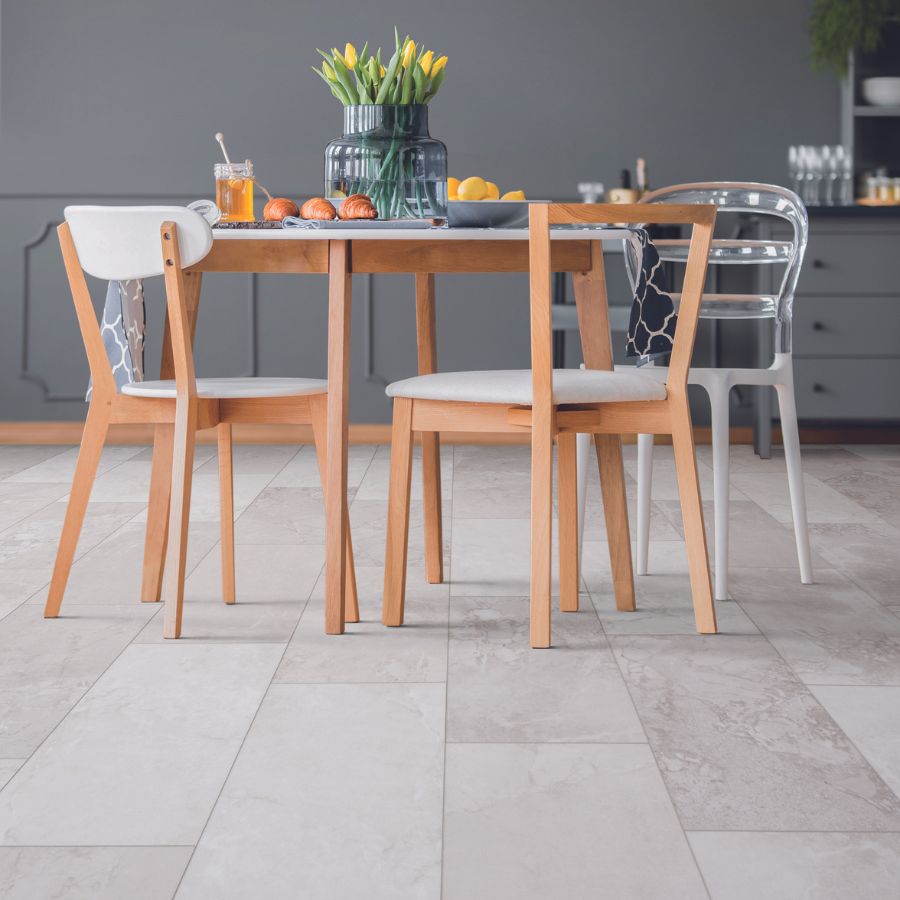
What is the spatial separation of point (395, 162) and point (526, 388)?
1.98 ft

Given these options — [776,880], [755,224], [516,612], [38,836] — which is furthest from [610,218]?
[755,224]

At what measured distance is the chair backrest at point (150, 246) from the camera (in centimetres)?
193

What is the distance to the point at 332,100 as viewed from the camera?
4.58 meters

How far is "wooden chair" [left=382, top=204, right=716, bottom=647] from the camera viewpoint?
1883 mm

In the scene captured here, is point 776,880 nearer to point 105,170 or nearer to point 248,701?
point 248,701

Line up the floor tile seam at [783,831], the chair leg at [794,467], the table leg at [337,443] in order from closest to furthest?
the floor tile seam at [783,831], the table leg at [337,443], the chair leg at [794,467]

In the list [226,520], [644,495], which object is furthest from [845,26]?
[226,520]

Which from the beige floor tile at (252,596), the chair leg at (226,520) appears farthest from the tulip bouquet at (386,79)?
the beige floor tile at (252,596)

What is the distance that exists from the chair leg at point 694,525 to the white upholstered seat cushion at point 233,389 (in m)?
0.61

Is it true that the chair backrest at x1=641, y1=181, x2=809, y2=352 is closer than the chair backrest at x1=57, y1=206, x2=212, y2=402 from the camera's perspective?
No

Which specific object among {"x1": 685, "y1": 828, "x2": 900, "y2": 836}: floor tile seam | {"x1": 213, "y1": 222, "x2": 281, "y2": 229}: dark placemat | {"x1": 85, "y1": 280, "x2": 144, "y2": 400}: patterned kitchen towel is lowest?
{"x1": 685, "y1": 828, "x2": 900, "y2": 836}: floor tile seam

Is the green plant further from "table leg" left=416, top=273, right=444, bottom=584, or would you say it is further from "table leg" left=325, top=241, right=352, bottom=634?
"table leg" left=325, top=241, right=352, bottom=634

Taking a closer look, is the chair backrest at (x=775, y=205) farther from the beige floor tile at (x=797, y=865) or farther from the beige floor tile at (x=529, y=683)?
the beige floor tile at (x=797, y=865)

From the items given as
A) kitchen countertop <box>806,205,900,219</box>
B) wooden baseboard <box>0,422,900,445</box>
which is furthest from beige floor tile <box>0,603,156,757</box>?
kitchen countertop <box>806,205,900,219</box>
